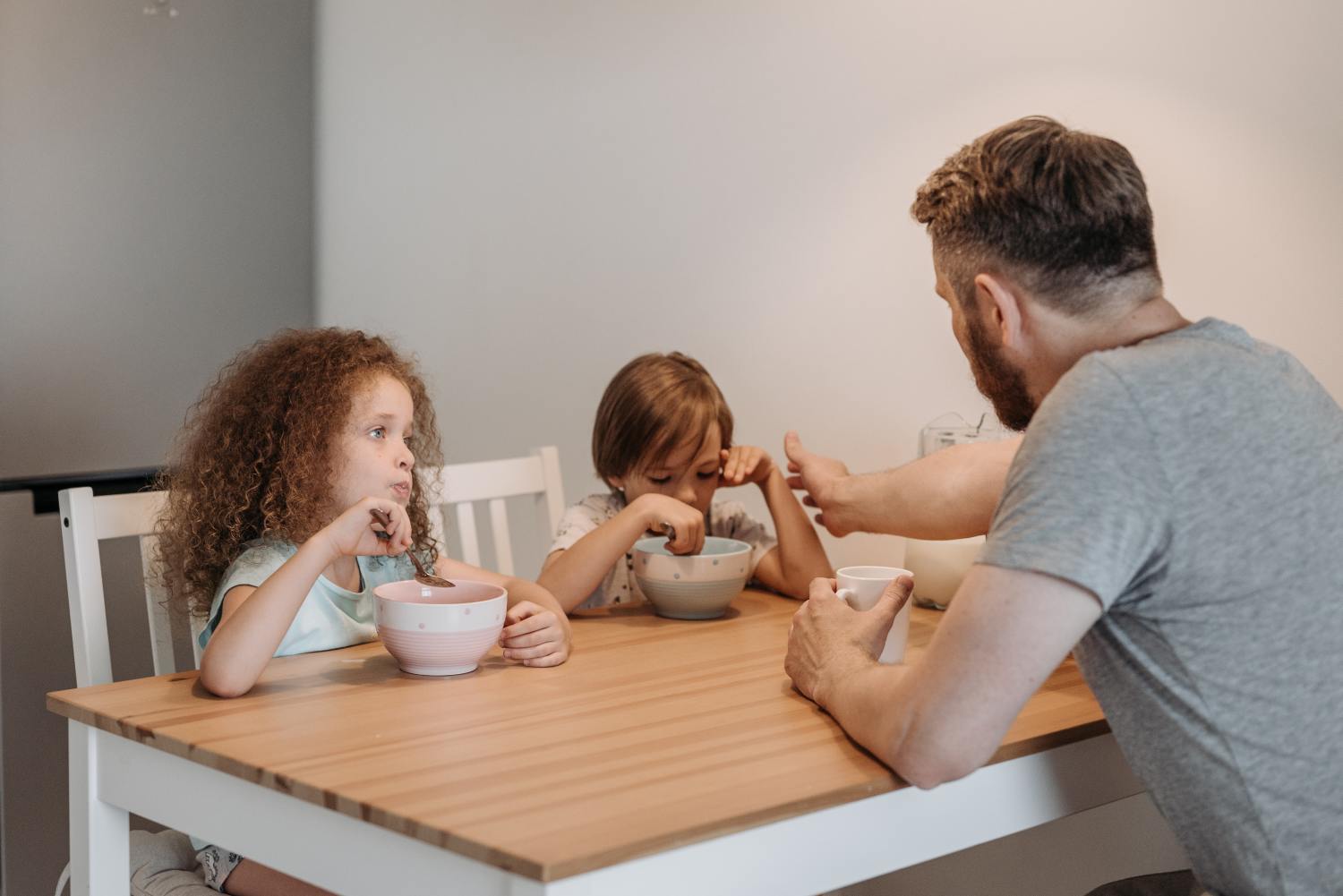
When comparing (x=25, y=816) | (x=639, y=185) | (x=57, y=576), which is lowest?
(x=25, y=816)

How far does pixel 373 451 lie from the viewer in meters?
1.56

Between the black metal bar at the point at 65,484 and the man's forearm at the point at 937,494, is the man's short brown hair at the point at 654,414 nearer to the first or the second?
the man's forearm at the point at 937,494

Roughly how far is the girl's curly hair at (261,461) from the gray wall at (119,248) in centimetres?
93

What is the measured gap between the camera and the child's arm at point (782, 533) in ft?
6.01

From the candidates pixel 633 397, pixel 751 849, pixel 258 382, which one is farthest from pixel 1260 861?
pixel 258 382

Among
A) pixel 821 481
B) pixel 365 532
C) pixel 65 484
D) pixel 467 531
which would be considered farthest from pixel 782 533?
pixel 65 484

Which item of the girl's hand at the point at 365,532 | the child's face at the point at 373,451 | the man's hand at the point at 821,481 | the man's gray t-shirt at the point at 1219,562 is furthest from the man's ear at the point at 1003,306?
the child's face at the point at 373,451

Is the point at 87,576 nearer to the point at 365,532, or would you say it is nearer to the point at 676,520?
the point at 365,532

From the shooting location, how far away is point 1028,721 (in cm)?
120

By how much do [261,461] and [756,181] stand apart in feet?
3.51

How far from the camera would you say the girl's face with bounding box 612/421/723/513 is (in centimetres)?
187

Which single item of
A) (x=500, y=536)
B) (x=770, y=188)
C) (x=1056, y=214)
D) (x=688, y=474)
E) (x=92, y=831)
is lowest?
(x=92, y=831)

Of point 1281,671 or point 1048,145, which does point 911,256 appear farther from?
point 1281,671

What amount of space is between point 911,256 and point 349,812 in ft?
4.43
